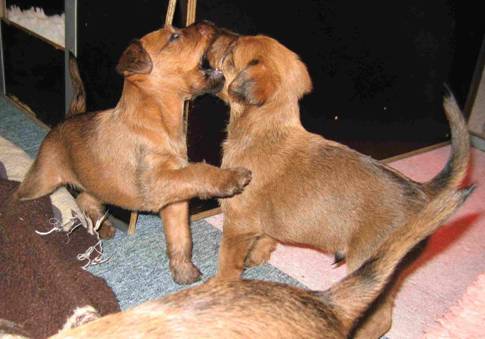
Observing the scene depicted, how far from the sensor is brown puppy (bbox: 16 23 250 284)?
89.8 inches

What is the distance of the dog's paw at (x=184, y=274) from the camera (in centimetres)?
245

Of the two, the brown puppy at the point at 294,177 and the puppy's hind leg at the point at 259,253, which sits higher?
the brown puppy at the point at 294,177

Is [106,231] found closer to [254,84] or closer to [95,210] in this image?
[95,210]

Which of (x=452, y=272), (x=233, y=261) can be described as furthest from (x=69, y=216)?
(x=452, y=272)

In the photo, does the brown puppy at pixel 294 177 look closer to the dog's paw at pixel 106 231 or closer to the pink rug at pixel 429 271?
the pink rug at pixel 429 271

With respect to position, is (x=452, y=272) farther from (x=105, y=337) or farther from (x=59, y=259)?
(x=105, y=337)

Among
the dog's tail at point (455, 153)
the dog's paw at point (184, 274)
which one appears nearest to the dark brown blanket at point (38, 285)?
the dog's paw at point (184, 274)

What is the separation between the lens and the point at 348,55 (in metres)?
3.29

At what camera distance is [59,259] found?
1975 mm

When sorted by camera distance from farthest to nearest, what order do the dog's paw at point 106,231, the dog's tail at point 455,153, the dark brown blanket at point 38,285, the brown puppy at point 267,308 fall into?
1. the dog's paw at point 106,231
2. the dog's tail at point 455,153
3. the dark brown blanket at point 38,285
4. the brown puppy at point 267,308

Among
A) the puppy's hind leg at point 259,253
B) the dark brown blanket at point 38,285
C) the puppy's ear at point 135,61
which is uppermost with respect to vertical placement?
the puppy's ear at point 135,61

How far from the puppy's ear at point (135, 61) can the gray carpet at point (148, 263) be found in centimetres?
91

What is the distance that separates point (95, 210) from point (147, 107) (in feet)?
2.38

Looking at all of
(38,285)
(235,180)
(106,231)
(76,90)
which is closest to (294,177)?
(235,180)
